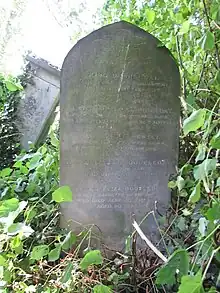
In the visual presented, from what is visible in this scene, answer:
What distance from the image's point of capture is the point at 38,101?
14.7 feet

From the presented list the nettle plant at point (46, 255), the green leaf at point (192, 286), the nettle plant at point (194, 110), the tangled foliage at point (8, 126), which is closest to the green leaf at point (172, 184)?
the nettle plant at point (194, 110)

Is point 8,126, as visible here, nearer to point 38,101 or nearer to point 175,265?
point 38,101

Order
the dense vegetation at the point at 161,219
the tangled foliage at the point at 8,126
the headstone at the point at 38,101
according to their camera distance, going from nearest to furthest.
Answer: the dense vegetation at the point at 161,219
the tangled foliage at the point at 8,126
the headstone at the point at 38,101

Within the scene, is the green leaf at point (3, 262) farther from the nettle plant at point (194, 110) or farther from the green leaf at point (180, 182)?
the green leaf at point (180, 182)

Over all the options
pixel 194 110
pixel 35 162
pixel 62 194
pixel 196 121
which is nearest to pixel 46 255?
pixel 62 194

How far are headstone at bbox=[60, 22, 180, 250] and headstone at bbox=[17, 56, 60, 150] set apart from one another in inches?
83.1

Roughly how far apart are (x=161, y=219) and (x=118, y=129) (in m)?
0.47

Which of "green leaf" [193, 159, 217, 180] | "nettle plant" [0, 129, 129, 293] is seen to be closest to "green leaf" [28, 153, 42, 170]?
"nettle plant" [0, 129, 129, 293]

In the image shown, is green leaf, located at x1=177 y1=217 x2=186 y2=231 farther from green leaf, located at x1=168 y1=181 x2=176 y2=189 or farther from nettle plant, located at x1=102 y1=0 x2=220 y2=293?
green leaf, located at x1=168 y1=181 x2=176 y2=189

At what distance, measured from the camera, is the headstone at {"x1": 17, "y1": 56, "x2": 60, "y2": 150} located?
14.3ft

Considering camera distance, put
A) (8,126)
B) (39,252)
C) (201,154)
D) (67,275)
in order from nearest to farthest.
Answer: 1. (201,154)
2. (67,275)
3. (39,252)
4. (8,126)

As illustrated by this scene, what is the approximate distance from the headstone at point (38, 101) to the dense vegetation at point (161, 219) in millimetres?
1836

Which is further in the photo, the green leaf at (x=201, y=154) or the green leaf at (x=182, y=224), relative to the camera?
the green leaf at (x=182, y=224)

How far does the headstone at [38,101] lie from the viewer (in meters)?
4.36
